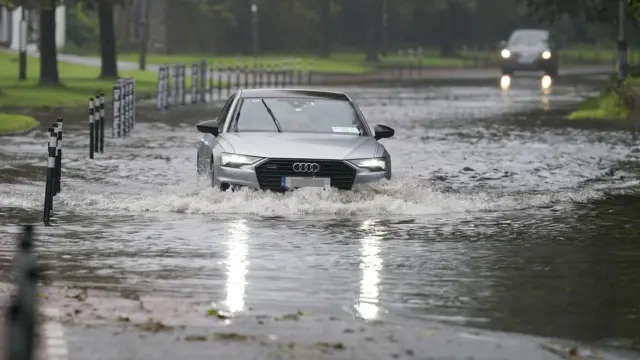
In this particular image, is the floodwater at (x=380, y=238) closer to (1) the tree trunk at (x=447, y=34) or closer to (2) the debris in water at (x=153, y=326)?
(2) the debris in water at (x=153, y=326)

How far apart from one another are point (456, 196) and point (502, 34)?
89.7 meters

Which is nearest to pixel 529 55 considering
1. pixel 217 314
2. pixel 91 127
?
pixel 91 127

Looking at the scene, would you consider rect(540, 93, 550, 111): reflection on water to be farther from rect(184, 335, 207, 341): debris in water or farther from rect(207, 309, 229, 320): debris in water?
rect(184, 335, 207, 341): debris in water

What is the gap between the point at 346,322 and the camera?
10602mm

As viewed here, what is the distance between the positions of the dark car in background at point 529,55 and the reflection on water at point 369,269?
50036mm

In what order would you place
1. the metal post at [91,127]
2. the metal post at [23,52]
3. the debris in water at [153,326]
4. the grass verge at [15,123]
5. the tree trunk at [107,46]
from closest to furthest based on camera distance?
the debris in water at [153,326], the metal post at [91,127], the grass verge at [15,123], the metal post at [23,52], the tree trunk at [107,46]

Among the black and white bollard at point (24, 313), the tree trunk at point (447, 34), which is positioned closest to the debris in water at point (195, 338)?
the black and white bollard at point (24, 313)

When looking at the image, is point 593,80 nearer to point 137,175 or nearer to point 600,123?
point 600,123

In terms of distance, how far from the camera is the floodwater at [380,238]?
11.5 metres

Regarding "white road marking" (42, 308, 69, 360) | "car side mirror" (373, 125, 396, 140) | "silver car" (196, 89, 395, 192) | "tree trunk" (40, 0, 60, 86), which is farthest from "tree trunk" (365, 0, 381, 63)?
"white road marking" (42, 308, 69, 360)

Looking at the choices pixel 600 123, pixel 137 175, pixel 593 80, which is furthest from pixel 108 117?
pixel 593 80

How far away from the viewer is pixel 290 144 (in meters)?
18.1

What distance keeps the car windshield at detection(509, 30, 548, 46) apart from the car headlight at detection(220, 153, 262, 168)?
4984 cm

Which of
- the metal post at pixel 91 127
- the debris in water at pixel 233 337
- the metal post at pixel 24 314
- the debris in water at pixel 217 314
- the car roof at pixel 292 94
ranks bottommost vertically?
the metal post at pixel 91 127
